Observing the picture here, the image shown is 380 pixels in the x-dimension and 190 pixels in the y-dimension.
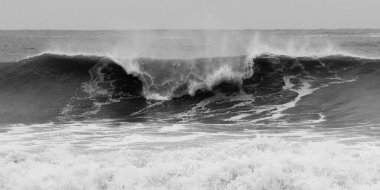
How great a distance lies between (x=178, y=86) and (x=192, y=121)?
3924mm

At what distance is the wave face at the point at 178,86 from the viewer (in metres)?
14.9

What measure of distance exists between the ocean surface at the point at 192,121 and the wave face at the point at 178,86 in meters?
0.05

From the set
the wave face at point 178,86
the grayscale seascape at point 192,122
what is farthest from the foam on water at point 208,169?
the wave face at point 178,86

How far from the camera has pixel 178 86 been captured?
1731 cm

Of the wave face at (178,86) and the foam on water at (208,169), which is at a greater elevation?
the wave face at (178,86)

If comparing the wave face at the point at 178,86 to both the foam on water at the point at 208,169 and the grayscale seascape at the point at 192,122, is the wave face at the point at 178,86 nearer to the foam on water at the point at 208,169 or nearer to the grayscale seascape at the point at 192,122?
the grayscale seascape at the point at 192,122

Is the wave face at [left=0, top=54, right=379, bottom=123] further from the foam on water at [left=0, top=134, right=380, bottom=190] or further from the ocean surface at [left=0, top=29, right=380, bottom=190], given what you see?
the foam on water at [left=0, top=134, right=380, bottom=190]

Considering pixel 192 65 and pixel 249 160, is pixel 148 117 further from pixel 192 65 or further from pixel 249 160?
pixel 249 160

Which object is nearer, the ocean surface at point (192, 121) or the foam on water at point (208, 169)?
the foam on water at point (208, 169)

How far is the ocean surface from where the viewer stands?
683 cm

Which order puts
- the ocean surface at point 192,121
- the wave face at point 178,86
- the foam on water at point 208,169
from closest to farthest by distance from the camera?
the foam on water at point 208,169
the ocean surface at point 192,121
the wave face at point 178,86

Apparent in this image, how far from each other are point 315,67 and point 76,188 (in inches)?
577

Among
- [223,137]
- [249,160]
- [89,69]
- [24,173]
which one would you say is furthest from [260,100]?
[24,173]

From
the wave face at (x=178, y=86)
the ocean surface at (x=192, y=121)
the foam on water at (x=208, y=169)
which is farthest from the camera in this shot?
the wave face at (x=178, y=86)
